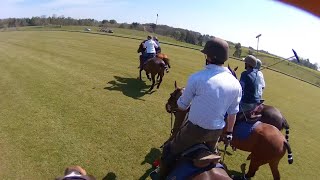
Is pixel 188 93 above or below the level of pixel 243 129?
above

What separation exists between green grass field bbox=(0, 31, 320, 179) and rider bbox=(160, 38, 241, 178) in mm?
3312

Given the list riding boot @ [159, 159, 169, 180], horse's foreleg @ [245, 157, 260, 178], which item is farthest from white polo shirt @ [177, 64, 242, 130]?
horse's foreleg @ [245, 157, 260, 178]

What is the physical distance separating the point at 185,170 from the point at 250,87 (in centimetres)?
432

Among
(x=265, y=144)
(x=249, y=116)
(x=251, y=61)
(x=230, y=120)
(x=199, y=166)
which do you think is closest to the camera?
(x=199, y=166)

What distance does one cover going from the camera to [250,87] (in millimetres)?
8922

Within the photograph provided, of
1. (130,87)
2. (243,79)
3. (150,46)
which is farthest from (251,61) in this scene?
(150,46)

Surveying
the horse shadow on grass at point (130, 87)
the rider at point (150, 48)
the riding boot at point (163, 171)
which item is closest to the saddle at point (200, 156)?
the riding boot at point (163, 171)

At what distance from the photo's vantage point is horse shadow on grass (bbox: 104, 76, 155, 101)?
15000 mm

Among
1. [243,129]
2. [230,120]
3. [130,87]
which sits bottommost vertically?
[130,87]

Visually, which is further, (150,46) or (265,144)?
(150,46)

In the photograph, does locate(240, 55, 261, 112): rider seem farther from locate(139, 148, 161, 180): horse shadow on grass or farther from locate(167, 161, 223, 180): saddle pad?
locate(167, 161, 223, 180): saddle pad

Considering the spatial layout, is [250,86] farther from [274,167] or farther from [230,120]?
[230,120]

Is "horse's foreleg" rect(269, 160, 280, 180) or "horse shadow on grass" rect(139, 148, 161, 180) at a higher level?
"horse's foreleg" rect(269, 160, 280, 180)

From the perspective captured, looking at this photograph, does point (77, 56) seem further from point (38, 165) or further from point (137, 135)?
point (38, 165)
